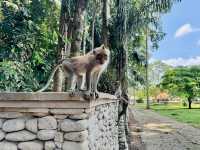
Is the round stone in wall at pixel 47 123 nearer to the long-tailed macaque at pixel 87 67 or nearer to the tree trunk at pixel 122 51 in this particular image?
the long-tailed macaque at pixel 87 67

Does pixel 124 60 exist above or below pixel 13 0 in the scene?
below

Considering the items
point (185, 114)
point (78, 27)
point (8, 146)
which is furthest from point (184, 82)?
point (8, 146)

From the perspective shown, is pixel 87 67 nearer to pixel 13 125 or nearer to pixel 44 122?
pixel 44 122

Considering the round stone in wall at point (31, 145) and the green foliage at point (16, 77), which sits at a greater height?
the green foliage at point (16, 77)

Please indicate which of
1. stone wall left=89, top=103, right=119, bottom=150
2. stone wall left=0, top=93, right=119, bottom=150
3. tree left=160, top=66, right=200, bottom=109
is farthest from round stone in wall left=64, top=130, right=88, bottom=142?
tree left=160, top=66, right=200, bottom=109

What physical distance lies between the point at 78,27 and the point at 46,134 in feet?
22.3

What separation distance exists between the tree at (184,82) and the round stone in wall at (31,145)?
199 feet

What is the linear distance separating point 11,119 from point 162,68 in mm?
121495

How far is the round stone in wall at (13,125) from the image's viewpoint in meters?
5.63

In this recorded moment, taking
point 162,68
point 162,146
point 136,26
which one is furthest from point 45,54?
point 162,68

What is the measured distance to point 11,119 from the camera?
5.70 metres

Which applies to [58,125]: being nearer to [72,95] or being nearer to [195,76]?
[72,95]

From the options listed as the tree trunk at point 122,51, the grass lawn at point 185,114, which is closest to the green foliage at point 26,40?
the tree trunk at point 122,51

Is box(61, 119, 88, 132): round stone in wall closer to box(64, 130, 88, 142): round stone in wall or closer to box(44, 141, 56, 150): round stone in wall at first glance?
box(64, 130, 88, 142): round stone in wall
